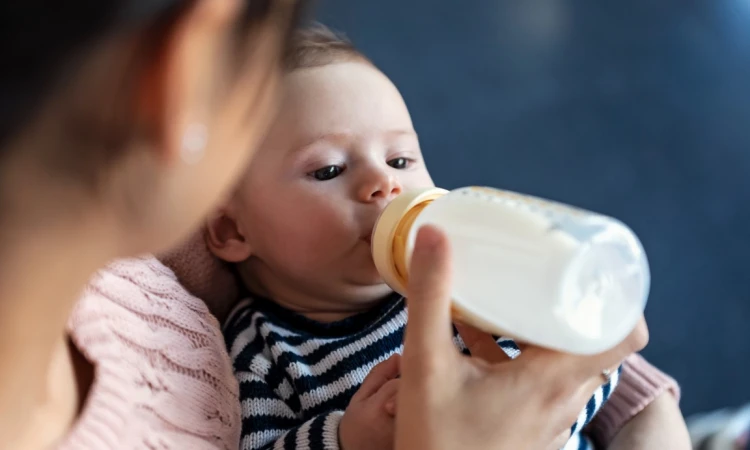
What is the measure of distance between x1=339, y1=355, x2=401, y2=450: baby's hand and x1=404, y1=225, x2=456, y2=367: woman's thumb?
0.14 meters

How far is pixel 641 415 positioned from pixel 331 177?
46 centimetres

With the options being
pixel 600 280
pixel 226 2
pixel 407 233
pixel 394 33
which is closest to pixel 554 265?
pixel 600 280

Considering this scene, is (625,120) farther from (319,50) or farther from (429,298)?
(429,298)

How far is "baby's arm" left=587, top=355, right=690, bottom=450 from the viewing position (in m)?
0.84

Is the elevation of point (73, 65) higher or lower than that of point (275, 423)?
higher

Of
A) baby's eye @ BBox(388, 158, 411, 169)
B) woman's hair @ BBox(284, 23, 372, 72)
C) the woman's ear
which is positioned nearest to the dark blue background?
woman's hair @ BBox(284, 23, 372, 72)

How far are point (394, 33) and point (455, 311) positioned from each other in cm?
99

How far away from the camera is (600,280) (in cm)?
52

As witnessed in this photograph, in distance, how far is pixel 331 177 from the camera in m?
0.81

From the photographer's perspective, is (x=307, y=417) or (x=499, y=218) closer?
(x=499, y=218)

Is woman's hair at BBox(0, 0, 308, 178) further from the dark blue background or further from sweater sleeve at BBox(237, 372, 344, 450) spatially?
the dark blue background

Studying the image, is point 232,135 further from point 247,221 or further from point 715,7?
point 715,7

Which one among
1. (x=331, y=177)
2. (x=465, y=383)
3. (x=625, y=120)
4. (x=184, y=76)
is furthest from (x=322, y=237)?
(x=625, y=120)

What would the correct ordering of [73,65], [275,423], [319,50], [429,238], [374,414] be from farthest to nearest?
[319,50], [275,423], [374,414], [429,238], [73,65]
